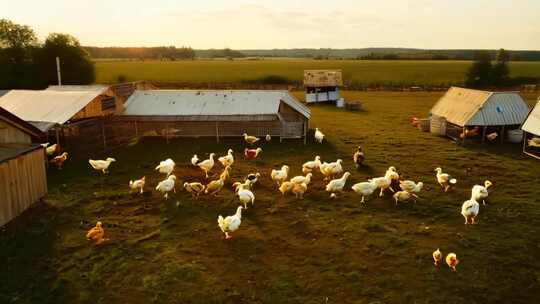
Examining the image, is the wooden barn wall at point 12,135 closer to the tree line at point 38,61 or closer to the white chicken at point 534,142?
the white chicken at point 534,142

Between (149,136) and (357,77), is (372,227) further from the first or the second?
(357,77)

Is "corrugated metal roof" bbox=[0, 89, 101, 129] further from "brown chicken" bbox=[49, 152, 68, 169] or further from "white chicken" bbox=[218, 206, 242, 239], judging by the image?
"white chicken" bbox=[218, 206, 242, 239]

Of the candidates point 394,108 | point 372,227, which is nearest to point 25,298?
point 372,227

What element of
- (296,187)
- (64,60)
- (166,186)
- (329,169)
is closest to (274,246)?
(296,187)

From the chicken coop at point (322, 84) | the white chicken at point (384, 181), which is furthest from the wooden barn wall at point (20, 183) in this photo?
the chicken coop at point (322, 84)

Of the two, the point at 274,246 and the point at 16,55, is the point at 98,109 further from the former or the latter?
the point at 16,55
